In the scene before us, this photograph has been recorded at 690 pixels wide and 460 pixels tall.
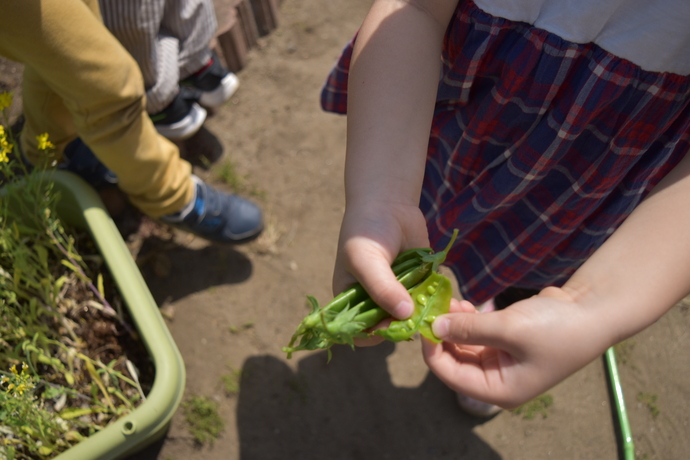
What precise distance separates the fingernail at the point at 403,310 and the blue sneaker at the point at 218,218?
5.22 feet

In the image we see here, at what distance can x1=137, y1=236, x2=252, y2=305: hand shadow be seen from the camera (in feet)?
8.49

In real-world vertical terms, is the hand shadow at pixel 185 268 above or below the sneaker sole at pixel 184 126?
below

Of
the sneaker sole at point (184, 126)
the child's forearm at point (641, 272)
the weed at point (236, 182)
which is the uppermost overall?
the child's forearm at point (641, 272)

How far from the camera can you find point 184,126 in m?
2.67

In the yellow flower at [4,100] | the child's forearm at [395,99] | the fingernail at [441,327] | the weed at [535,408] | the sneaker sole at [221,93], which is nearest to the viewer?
the fingernail at [441,327]

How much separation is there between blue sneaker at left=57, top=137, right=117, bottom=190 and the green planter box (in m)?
0.36

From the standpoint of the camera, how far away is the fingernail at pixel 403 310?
111cm

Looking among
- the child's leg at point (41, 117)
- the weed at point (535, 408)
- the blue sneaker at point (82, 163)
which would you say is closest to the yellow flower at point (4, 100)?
the child's leg at point (41, 117)

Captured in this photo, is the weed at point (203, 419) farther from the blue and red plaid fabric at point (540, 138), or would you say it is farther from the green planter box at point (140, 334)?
the blue and red plaid fabric at point (540, 138)

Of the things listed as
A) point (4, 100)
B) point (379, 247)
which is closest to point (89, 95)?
point (4, 100)

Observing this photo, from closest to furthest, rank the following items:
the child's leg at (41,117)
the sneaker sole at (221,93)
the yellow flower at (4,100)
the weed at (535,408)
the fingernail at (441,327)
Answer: the fingernail at (441,327) < the yellow flower at (4,100) < the child's leg at (41,117) < the weed at (535,408) < the sneaker sole at (221,93)

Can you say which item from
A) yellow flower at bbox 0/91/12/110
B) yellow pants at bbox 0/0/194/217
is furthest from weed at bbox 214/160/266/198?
yellow flower at bbox 0/91/12/110

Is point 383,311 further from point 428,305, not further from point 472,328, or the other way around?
point 472,328

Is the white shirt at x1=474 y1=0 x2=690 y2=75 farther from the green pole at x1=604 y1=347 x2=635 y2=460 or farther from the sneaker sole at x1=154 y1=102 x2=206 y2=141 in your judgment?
the sneaker sole at x1=154 y1=102 x2=206 y2=141
